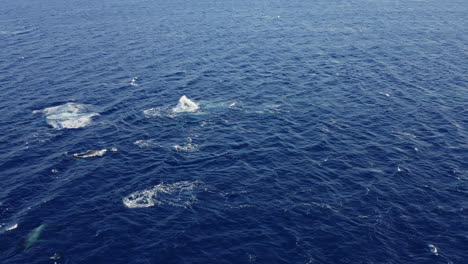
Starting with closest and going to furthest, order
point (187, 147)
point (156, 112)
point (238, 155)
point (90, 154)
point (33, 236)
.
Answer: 1. point (33, 236)
2. point (238, 155)
3. point (90, 154)
4. point (187, 147)
5. point (156, 112)

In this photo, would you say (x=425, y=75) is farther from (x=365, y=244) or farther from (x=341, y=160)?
(x=365, y=244)

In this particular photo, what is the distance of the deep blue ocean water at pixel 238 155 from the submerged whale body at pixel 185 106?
175 cm

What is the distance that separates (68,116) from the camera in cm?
10181

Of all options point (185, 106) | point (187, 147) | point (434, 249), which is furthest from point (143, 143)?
point (434, 249)

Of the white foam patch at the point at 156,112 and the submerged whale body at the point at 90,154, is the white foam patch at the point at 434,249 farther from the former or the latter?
the white foam patch at the point at 156,112

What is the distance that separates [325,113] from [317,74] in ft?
101

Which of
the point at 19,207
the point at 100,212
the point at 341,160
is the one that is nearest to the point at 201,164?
the point at 100,212

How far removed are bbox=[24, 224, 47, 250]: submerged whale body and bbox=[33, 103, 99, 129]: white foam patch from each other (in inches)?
1478

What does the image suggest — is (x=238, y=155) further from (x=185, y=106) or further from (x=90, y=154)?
(x=90, y=154)

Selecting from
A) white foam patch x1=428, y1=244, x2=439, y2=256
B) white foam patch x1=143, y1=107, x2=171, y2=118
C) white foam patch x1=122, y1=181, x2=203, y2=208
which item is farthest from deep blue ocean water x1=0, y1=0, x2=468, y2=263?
white foam patch x1=143, y1=107, x2=171, y2=118

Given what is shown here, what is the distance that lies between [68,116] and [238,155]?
165ft

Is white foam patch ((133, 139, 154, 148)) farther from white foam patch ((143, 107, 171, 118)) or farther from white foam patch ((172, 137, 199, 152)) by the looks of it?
white foam patch ((143, 107, 171, 118))

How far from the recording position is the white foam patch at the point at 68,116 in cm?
9875

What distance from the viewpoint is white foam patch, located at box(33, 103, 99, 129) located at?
98750 mm
